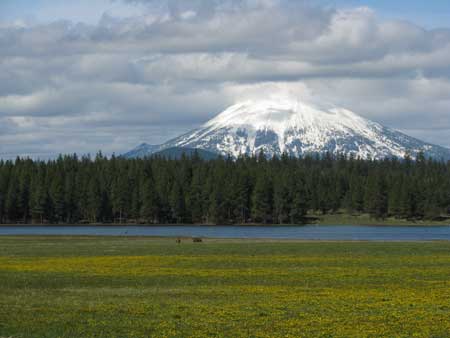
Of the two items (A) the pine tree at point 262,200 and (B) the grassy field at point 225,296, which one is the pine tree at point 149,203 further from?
(B) the grassy field at point 225,296

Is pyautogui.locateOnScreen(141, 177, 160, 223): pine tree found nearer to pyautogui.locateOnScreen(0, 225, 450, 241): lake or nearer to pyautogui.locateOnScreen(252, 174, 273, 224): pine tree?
pyautogui.locateOnScreen(252, 174, 273, 224): pine tree

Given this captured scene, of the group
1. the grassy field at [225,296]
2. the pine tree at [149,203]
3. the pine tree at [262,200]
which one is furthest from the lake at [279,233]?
the grassy field at [225,296]

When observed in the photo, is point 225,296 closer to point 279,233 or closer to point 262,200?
point 279,233

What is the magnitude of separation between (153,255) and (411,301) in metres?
34.3

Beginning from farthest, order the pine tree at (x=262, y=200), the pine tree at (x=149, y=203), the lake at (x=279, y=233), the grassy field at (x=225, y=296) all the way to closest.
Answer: the pine tree at (x=262, y=200)
the pine tree at (x=149, y=203)
the lake at (x=279, y=233)
the grassy field at (x=225, y=296)

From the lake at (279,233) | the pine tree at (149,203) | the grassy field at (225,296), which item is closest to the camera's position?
the grassy field at (225,296)

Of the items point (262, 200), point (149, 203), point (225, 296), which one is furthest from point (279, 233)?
point (225, 296)

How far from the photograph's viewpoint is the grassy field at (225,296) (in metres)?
28.6

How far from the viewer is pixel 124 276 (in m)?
47.7

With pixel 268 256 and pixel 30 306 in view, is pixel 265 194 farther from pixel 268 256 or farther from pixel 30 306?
pixel 30 306

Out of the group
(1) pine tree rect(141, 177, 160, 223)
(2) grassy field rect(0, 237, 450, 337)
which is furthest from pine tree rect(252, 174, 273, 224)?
(2) grassy field rect(0, 237, 450, 337)

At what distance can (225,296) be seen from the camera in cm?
3775

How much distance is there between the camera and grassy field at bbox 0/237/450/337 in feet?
93.9

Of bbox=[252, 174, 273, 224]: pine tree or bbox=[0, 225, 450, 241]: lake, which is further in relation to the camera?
bbox=[252, 174, 273, 224]: pine tree
